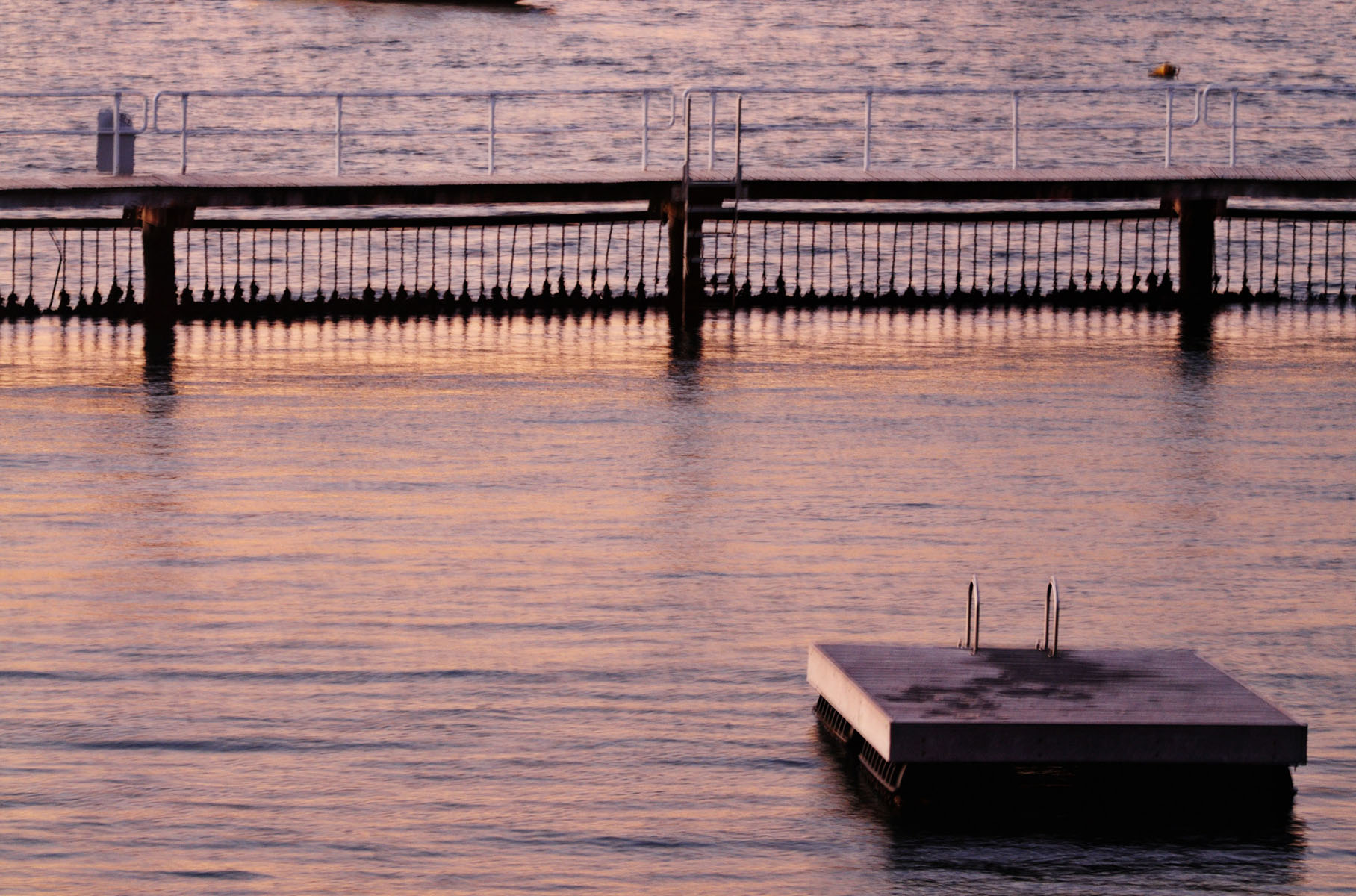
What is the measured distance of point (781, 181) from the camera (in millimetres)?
22688

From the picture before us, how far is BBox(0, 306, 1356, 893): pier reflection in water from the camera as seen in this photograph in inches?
310

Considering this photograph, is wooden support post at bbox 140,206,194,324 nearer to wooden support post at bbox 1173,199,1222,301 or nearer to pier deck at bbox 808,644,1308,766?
wooden support post at bbox 1173,199,1222,301

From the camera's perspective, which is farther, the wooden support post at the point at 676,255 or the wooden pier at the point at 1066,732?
the wooden support post at the point at 676,255

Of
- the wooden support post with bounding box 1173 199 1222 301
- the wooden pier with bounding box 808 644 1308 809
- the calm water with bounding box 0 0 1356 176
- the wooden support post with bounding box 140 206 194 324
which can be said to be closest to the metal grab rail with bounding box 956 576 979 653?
the wooden pier with bounding box 808 644 1308 809

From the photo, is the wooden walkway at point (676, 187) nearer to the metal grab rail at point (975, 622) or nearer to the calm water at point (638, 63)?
the metal grab rail at point (975, 622)

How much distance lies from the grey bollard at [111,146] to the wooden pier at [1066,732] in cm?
1446

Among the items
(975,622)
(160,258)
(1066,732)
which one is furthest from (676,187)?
(1066,732)

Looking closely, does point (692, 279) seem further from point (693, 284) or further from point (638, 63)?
point (638, 63)

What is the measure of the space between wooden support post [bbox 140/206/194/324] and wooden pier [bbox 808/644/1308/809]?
14635mm

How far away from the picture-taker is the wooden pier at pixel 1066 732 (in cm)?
824

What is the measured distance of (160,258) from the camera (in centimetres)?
2248

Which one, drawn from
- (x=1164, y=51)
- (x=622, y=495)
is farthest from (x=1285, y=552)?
(x=1164, y=51)

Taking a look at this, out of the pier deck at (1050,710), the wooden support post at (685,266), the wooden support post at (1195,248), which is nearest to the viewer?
the pier deck at (1050,710)

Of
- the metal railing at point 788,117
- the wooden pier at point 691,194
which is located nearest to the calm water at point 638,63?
the metal railing at point 788,117
